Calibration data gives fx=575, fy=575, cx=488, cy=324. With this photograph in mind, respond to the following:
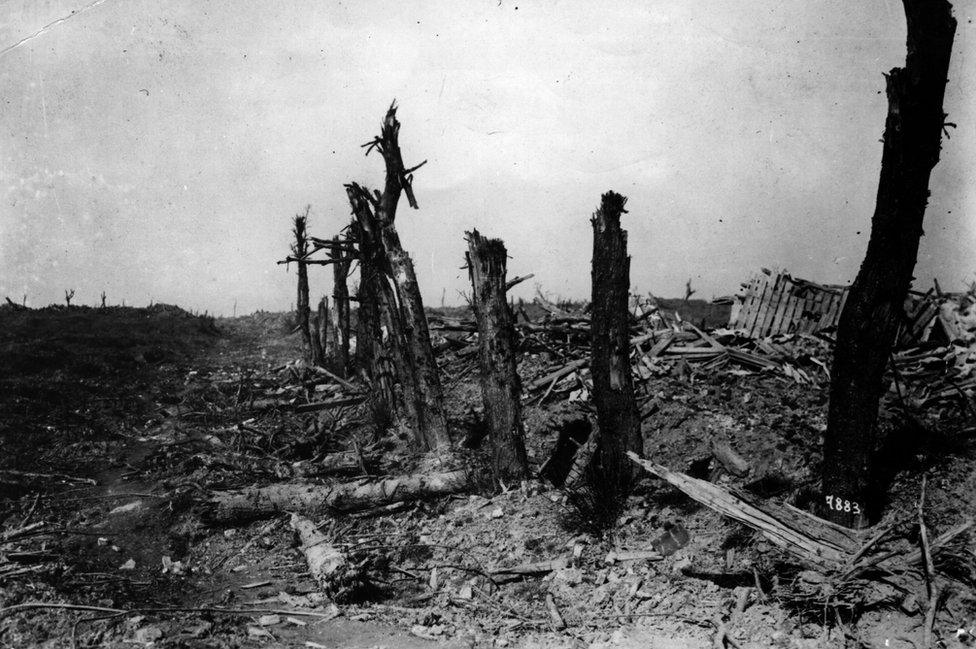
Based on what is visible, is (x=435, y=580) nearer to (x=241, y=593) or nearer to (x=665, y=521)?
(x=241, y=593)

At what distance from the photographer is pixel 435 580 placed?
5.52 m

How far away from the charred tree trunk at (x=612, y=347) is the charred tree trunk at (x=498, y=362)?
3.53 feet

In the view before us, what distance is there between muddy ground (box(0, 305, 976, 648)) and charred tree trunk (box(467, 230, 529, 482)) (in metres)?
0.41

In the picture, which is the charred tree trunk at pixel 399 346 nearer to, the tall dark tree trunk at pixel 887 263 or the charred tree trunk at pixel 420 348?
the charred tree trunk at pixel 420 348

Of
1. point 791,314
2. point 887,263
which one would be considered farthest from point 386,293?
point 791,314

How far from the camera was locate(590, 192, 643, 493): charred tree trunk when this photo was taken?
6.10 m

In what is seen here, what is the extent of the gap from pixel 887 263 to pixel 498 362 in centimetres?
402

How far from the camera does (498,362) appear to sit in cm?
699

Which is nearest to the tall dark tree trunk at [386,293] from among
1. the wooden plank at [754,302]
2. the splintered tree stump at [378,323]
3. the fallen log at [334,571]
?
the splintered tree stump at [378,323]

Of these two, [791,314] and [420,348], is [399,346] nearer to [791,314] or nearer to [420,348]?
[420,348]

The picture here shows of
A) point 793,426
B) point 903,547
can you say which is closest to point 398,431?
point 793,426

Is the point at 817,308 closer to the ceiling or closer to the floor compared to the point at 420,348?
closer to the ceiling

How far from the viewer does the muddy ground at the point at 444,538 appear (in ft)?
14.7

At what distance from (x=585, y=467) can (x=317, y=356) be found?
906 cm
